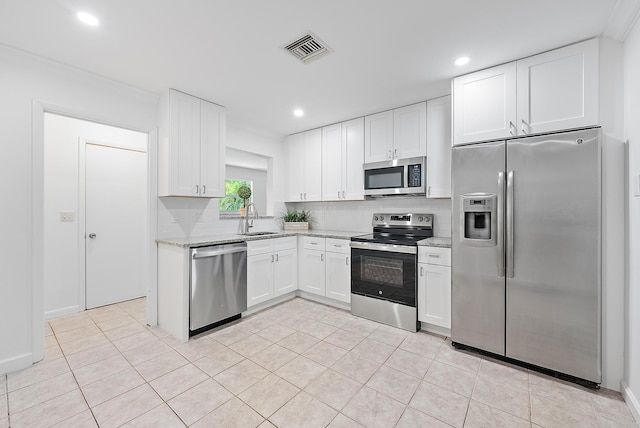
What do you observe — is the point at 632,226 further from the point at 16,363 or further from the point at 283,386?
the point at 16,363

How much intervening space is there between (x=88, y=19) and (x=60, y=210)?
2446 mm

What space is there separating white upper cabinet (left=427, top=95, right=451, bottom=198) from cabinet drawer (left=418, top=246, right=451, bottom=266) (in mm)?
650

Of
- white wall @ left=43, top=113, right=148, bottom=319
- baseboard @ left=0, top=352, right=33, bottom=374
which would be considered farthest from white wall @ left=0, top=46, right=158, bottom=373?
white wall @ left=43, top=113, right=148, bottom=319

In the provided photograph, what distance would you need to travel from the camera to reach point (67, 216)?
3303 mm

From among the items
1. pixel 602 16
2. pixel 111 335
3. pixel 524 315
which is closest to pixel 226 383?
pixel 111 335

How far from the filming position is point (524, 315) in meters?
2.18

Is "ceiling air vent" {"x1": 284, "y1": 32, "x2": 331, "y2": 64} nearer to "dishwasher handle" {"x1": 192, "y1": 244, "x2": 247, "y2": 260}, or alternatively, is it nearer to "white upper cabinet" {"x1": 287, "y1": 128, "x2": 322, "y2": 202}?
"white upper cabinet" {"x1": 287, "y1": 128, "x2": 322, "y2": 202}

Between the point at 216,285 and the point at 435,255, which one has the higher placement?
the point at 435,255

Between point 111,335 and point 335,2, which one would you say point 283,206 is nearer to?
point 111,335

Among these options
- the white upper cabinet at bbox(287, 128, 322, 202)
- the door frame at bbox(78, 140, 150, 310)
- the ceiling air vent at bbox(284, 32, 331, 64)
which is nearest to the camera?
the ceiling air vent at bbox(284, 32, 331, 64)

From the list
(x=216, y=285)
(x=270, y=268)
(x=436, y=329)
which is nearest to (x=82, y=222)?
(x=216, y=285)

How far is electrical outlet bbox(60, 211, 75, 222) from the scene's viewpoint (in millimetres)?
3271

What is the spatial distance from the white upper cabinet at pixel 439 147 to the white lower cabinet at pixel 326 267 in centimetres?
121

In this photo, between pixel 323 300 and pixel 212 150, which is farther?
pixel 323 300
